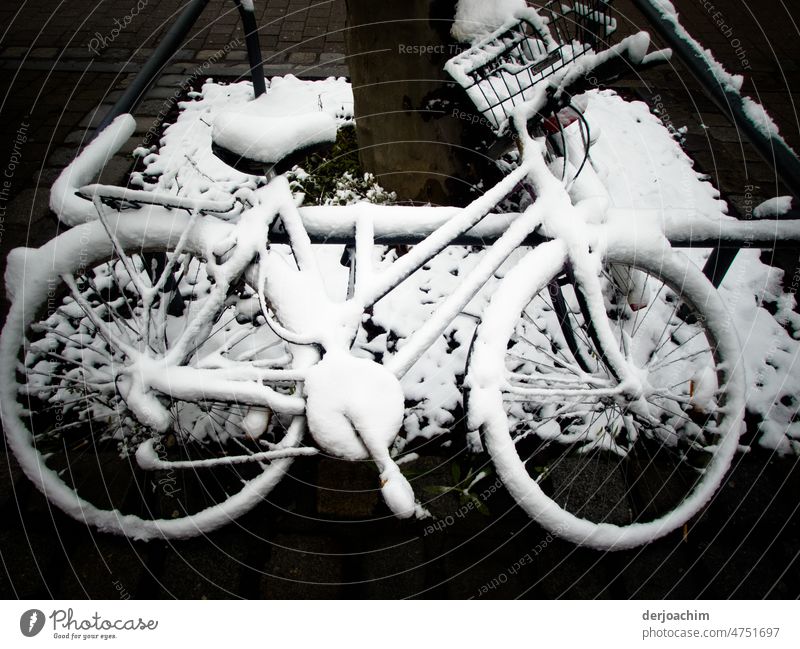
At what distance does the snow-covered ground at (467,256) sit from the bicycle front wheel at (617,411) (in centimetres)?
27

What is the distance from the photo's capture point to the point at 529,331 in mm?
2348

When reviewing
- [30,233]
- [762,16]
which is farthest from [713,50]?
[30,233]

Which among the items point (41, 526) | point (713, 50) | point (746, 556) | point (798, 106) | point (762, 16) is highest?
point (762, 16)

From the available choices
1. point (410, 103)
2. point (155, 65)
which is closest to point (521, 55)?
point (410, 103)

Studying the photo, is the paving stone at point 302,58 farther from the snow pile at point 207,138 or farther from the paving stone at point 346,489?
the paving stone at point 346,489

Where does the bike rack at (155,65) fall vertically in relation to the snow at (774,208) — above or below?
above

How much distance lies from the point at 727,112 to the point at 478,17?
1.19 meters

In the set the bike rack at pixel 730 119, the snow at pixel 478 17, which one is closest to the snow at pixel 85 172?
the bike rack at pixel 730 119

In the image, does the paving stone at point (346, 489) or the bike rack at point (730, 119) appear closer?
the bike rack at point (730, 119)

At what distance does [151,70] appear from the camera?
178 centimetres

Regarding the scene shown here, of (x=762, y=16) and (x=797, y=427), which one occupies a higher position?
(x=762, y=16)

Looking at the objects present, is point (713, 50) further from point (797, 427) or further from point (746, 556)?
point (746, 556)

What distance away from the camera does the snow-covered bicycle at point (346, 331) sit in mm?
1393

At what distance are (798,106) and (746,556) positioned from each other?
369 cm
